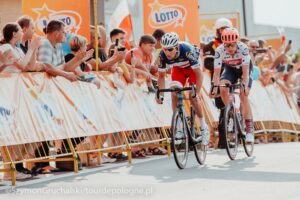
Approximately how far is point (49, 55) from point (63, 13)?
147cm

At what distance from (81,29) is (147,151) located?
2774 mm

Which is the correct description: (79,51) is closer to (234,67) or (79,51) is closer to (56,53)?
(56,53)

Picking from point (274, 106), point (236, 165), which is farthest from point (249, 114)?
point (274, 106)

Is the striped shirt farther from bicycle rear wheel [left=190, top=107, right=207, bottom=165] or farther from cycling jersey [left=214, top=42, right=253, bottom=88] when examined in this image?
cycling jersey [left=214, top=42, right=253, bottom=88]

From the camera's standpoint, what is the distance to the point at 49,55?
11.0 metres

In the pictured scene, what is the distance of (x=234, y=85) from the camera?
1203 cm

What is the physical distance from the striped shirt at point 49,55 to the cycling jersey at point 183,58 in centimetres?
150

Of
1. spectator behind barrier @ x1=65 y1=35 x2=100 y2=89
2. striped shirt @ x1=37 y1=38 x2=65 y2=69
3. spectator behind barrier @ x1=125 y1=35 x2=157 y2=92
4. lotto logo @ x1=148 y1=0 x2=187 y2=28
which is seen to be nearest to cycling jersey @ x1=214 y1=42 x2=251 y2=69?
spectator behind barrier @ x1=125 y1=35 x2=157 y2=92

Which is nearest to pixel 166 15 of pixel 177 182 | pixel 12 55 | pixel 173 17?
pixel 173 17

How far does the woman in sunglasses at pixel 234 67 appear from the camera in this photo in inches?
474

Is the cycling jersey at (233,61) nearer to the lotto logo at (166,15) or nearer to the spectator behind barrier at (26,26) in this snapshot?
the lotto logo at (166,15)

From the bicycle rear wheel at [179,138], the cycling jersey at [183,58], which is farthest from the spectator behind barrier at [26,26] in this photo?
the bicycle rear wheel at [179,138]

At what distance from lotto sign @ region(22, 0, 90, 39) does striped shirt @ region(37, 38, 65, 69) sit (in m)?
1.06

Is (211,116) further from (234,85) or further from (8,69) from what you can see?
(8,69)
